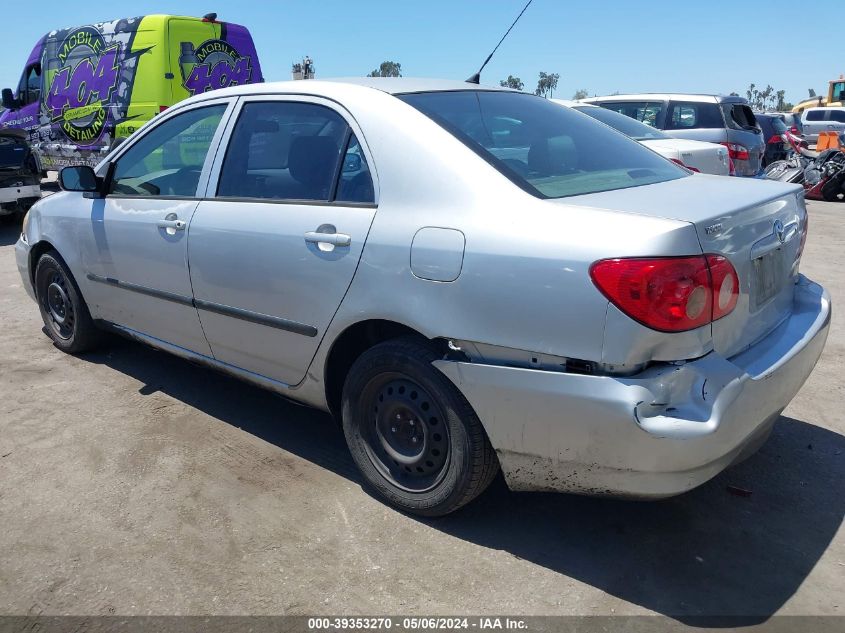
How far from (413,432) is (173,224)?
1.70 metres

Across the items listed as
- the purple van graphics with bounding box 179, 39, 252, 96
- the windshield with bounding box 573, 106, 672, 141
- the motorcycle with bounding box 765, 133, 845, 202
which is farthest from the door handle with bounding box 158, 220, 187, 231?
the motorcycle with bounding box 765, 133, 845, 202

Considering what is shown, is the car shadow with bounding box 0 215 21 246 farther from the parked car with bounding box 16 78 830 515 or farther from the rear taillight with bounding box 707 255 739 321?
the rear taillight with bounding box 707 255 739 321

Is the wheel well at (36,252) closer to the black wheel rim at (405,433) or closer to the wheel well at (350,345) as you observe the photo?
the wheel well at (350,345)

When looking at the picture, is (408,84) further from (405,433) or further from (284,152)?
(405,433)

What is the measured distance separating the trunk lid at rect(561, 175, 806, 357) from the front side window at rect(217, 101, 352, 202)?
1.12m

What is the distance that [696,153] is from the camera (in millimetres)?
7574

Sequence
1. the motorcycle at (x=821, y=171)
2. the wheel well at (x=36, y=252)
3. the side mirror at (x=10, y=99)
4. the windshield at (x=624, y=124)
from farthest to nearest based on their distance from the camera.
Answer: the motorcycle at (x=821, y=171)
the side mirror at (x=10, y=99)
the windshield at (x=624, y=124)
the wheel well at (x=36, y=252)

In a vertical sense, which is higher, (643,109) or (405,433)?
(643,109)

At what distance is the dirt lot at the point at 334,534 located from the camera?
251 cm

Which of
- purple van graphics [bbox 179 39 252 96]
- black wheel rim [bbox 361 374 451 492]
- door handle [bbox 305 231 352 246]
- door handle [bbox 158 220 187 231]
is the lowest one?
black wheel rim [bbox 361 374 451 492]

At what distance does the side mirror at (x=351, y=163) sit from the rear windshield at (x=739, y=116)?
30.2 feet

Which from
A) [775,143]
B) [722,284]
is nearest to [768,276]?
[722,284]

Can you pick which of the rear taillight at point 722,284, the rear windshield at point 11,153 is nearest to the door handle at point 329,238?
the rear taillight at point 722,284

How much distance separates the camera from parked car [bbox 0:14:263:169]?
1005 cm
